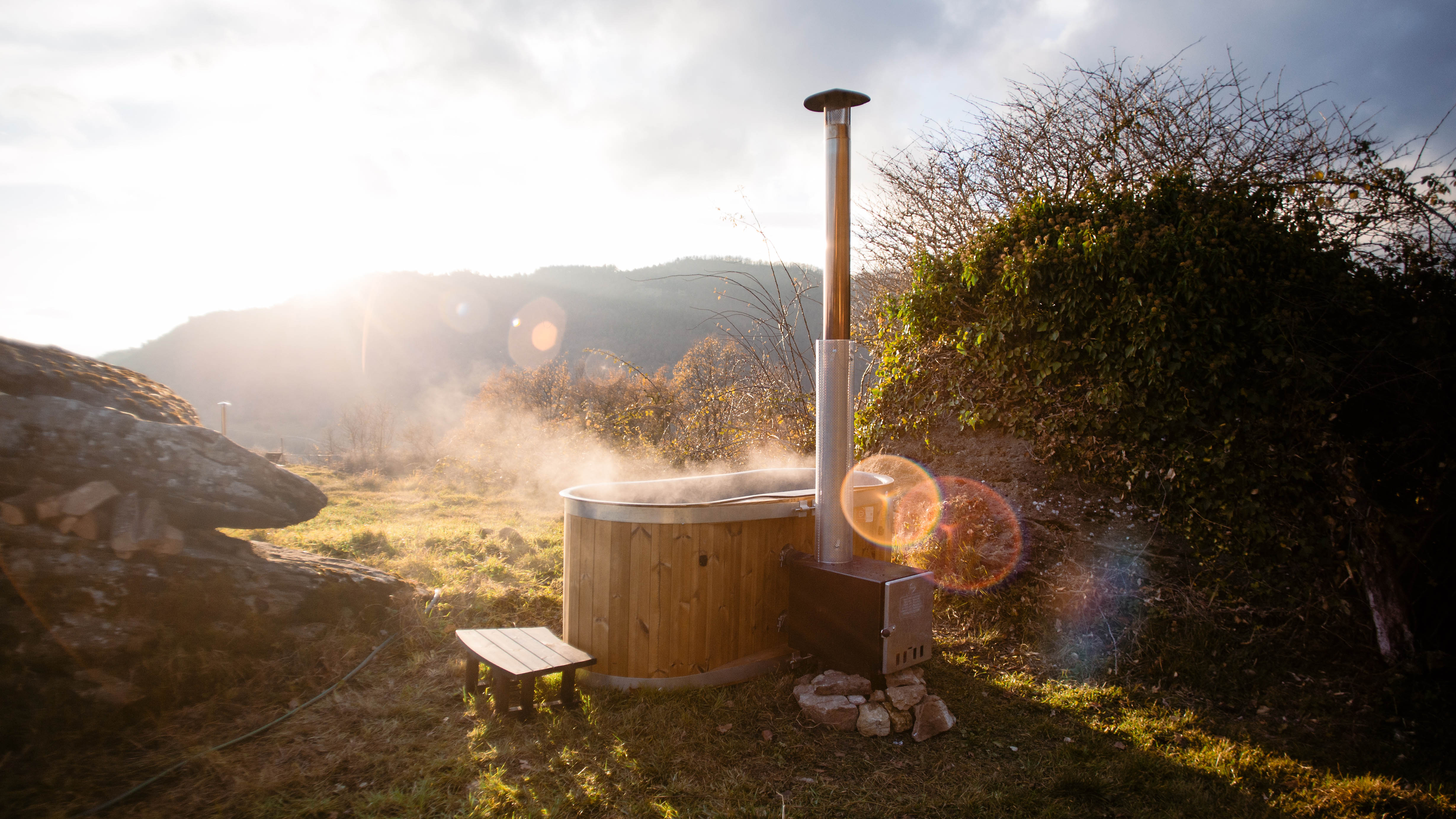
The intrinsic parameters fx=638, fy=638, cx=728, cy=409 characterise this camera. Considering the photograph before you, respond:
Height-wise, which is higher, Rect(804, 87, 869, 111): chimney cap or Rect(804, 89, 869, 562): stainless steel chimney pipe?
Rect(804, 87, 869, 111): chimney cap

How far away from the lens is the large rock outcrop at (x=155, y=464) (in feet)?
10.9

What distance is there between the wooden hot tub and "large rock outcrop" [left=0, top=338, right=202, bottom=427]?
2847mm

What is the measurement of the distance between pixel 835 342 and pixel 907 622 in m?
1.45

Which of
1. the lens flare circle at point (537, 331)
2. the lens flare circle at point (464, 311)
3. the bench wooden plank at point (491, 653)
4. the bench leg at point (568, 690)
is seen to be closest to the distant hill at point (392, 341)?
the lens flare circle at point (464, 311)

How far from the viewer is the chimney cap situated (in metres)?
3.32

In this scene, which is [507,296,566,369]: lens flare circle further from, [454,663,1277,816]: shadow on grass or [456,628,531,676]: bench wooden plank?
[454,663,1277,816]: shadow on grass

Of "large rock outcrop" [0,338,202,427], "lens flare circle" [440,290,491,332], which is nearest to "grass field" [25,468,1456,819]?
"large rock outcrop" [0,338,202,427]

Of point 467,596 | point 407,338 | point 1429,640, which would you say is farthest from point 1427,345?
point 407,338

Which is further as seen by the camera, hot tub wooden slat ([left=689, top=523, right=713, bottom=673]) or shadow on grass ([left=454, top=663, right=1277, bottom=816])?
hot tub wooden slat ([left=689, top=523, right=713, bottom=673])

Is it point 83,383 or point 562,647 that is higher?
point 83,383

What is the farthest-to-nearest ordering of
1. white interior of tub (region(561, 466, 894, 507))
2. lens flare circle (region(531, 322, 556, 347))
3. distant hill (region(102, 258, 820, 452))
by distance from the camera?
1. lens flare circle (region(531, 322, 556, 347))
2. distant hill (region(102, 258, 820, 452))
3. white interior of tub (region(561, 466, 894, 507))

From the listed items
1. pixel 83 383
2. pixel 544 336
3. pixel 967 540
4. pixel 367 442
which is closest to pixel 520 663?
pixel 967 540

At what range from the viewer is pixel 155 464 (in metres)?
3.64

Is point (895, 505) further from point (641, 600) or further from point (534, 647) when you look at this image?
point (534, 647)
